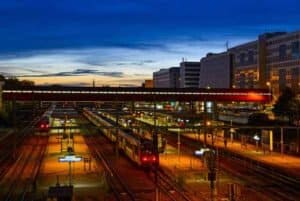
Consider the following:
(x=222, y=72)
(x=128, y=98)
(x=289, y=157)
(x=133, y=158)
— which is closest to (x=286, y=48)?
(x=222, y=72)

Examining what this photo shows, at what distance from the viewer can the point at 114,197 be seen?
81.7 feet

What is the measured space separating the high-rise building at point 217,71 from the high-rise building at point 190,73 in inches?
514

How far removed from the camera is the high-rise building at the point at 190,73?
584 ft

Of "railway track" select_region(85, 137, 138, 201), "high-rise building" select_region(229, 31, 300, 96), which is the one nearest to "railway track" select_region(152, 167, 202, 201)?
"railway track" select_region(85, 137, 138, 201)

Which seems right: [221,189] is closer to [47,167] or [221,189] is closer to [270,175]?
[270,175]

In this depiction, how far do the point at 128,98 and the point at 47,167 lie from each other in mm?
22606

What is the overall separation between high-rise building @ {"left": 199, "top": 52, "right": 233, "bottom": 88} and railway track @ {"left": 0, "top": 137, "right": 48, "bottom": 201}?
94.1 m

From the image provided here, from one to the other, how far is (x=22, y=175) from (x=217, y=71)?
118 metres

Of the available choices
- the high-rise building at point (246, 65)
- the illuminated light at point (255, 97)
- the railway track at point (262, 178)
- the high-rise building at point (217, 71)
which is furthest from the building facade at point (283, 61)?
the railway track at point (262, 178)

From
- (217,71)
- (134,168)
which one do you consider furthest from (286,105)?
(217,71)

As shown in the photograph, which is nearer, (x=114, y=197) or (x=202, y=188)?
(x=114, y=197)

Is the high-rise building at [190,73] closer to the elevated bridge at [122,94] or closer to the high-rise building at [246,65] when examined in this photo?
the high-rise building at [246,65]

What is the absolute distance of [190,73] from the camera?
586 feet

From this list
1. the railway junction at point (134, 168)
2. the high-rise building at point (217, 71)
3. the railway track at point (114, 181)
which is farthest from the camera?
the high-rise building at point (217, 71)
